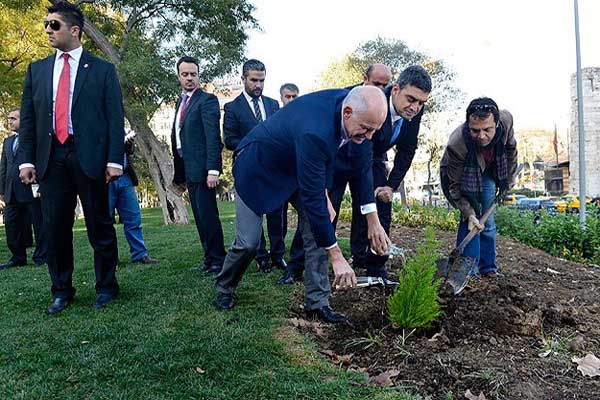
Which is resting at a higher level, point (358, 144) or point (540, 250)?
point (358, 144)

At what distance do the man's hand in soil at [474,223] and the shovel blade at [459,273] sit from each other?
451mm

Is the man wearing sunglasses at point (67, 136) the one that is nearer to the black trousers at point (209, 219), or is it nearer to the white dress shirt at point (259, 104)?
the black trousers at point (209, 219)

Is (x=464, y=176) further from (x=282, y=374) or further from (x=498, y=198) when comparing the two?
(x=282, y=374)

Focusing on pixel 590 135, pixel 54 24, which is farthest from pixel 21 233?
pixel 590 135

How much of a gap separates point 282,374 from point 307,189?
3.08ft

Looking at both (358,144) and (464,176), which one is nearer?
(358,144)

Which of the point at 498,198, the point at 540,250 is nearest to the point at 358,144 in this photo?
the point at 498,198

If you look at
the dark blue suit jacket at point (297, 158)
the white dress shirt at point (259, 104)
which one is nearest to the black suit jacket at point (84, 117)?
the dark blue suit jacket at point (297, 158)

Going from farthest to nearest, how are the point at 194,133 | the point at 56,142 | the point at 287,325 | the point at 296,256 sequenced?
1. the point at 194,133
2. the point at 296,256
3. the point at 56,142
4. the point at 287,325

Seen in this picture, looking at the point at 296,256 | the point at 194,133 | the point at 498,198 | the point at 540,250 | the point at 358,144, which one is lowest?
the point at 540,250

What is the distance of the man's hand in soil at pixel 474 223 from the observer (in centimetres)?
430

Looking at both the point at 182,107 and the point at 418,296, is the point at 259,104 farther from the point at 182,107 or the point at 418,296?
the point at 418,296

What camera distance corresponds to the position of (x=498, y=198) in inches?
187

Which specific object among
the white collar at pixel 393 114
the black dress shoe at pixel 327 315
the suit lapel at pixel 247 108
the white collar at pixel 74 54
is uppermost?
the white collar at pixel 74 54
